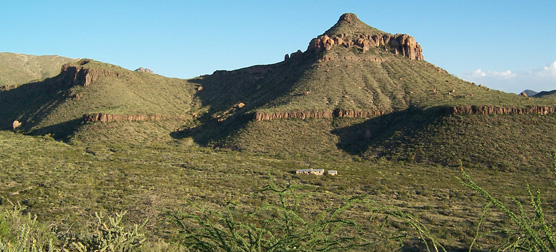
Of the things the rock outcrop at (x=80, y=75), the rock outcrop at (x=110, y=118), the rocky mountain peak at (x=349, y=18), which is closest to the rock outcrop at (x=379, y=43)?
the rocky mountain peak at (x=349, y=18)

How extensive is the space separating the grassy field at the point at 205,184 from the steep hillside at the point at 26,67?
10468 centimetres

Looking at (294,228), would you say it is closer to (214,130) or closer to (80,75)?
(214,130)

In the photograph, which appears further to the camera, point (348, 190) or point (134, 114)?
point (134, 114)

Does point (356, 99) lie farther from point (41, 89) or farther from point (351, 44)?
point (41, 89)

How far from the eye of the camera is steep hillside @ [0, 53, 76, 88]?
140750mm

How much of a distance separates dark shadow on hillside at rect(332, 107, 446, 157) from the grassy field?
15.9 ft

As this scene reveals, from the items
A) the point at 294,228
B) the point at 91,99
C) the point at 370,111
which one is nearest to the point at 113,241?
the point at 294,228

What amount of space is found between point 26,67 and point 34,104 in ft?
289

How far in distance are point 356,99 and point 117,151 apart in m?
39.4

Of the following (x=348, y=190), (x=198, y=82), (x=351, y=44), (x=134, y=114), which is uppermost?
(x=351, y=44)

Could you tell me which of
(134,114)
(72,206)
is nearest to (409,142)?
(72,206)

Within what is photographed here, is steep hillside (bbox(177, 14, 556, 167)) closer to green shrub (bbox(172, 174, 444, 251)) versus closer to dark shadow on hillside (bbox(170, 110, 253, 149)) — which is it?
dark shadow on hillside (bbox(170, 110, 253, 149))

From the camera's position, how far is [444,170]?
143 feet

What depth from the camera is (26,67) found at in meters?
160
